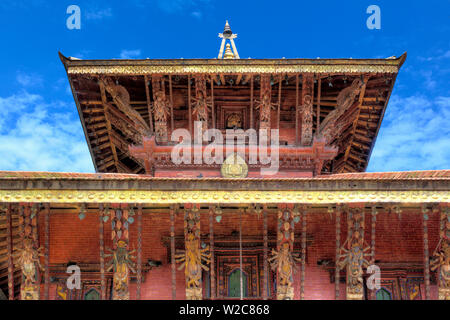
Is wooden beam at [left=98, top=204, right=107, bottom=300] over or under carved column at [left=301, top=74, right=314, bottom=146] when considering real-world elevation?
under

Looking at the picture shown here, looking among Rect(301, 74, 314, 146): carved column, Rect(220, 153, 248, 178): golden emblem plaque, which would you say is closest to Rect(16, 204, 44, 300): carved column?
Rect(220, 153, 248, 178): golden emblem plaque

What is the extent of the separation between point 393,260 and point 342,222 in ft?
4.08

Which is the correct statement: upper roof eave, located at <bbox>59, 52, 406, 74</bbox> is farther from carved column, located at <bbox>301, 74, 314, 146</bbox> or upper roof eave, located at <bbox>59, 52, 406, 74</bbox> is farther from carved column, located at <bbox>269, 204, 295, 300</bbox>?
carved column, located at <bbox>269, 204, 295, 300</bbox>

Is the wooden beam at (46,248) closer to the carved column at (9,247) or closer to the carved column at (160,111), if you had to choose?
the carved column at (9,247)

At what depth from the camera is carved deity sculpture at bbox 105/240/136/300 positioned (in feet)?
29.7

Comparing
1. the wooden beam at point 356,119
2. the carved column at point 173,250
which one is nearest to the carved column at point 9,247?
the carved column at point 173,250

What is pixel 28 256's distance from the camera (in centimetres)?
891

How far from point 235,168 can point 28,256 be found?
16.4ft

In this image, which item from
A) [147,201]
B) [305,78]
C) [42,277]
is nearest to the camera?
[147,201]

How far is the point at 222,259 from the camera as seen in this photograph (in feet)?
33.6

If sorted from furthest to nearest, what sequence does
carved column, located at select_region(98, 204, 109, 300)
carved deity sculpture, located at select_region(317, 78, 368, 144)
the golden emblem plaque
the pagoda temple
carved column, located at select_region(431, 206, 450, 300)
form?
1. carved deity sculpture, located at select_region(317, 78, 368, 144)
2. the golden emblem plaque
3. carved column, located at select_region(431, 206, 450, 300)
4. carved column, located at select_region(98, 204, 109, 300)
5. the pagoda temple

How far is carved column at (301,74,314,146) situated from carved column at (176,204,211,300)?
4.35m
